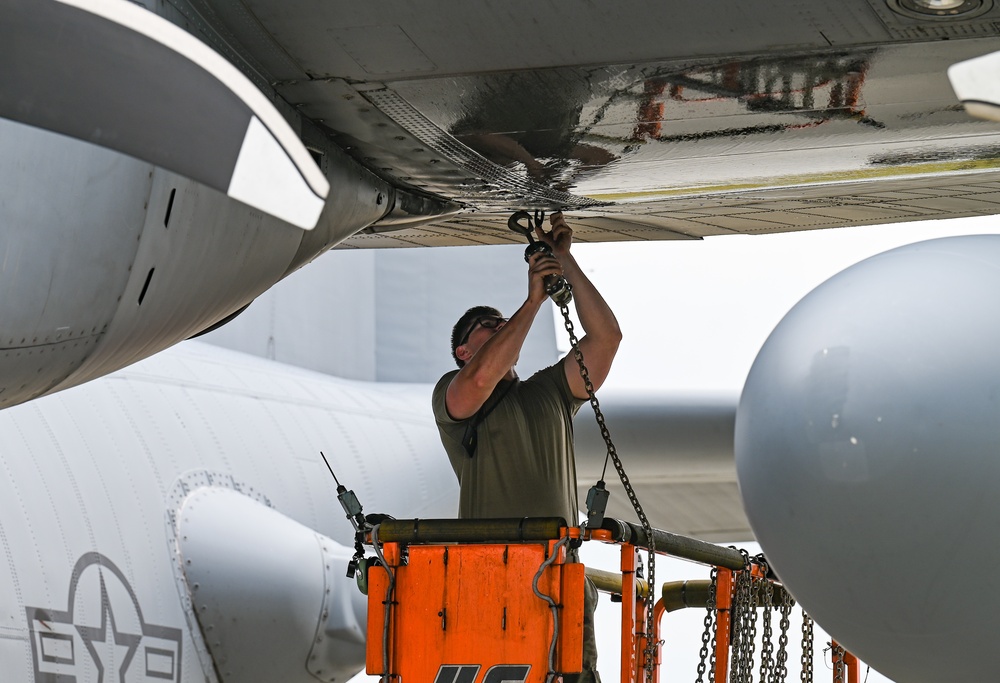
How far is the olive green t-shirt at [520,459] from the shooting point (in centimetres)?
421

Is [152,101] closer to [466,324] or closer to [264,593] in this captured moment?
[466,324]

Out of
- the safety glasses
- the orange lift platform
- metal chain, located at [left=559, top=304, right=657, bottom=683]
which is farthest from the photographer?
the safety glasses

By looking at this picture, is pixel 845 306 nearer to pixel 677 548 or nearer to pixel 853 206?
pixel 677 548

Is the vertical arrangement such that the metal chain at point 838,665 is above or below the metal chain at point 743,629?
below

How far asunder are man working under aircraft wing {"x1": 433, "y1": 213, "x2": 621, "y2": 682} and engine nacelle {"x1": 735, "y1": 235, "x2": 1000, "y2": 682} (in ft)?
5.15

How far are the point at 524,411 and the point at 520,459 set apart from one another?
186mm

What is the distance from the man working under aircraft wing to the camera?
421 centimetres

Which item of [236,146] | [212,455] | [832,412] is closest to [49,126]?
[236,146]

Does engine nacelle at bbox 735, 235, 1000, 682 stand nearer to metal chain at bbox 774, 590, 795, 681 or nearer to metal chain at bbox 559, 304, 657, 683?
metal chain at bbox 559, 304, 657, 683

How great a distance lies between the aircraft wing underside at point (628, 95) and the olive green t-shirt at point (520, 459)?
73cm

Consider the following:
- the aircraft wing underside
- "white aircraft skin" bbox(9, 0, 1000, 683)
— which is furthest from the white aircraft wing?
the aircraft wing underside

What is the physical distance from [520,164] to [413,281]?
5808 mm

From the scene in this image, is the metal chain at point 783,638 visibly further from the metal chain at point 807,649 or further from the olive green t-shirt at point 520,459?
the olive green t-shirt at point 520,459

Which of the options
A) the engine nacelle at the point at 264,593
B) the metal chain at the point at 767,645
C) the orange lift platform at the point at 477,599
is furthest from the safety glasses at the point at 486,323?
the engine nacelle at the point at 264,593
